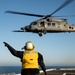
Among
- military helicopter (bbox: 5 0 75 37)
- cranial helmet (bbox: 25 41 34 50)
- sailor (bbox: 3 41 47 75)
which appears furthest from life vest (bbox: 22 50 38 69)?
military helicopter (bbox: 5 0 75 37)

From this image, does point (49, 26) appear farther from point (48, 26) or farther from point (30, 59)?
point (30, 59)

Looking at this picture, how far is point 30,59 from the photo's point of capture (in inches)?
324

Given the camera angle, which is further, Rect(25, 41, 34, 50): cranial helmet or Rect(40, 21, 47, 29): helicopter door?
Rect(40, 21, 47, 29): helicopter door

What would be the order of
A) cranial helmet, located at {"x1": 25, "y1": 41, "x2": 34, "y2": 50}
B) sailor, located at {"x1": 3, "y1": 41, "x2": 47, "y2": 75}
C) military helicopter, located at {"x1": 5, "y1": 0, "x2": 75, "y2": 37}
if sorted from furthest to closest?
military helicopter, located at {"x1": 5, "y1": 0, "x2": 75, "y2": 37} → sailor, located at {"x1": 3, "y1": 41, "x2": 47, "y2": 75} → cranial helmet, located at {"x1": 25, "y1": 41, "x2": 34, "y2": 50}

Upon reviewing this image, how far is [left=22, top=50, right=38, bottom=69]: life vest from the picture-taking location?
8188 millimetres

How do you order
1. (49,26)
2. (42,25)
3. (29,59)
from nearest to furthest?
1. (29,59)
2. (42,25)
3. (49,26)

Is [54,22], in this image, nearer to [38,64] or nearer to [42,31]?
[42,31]

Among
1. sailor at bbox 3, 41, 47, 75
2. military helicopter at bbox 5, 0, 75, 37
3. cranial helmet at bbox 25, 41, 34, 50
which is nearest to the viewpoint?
cranial helmet at bbox 25, 41, 34, 50

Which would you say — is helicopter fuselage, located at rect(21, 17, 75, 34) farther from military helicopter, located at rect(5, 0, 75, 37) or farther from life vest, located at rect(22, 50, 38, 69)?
life vest, located at rect(22, 50, 38, 69)

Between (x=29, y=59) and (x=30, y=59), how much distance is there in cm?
3

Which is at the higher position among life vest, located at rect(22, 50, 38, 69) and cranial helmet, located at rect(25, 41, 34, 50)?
cranial helmet, located at rect(25, 41, 34, 50)

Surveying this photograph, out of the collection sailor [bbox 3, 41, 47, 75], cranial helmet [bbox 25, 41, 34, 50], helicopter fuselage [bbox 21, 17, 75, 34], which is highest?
helicopter fuselage [bbox 21, 17, 75, 34]

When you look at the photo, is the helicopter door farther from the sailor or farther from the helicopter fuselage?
the sailor

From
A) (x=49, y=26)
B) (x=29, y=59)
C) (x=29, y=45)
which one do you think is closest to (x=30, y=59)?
(x=29, y=59)
